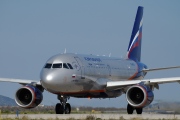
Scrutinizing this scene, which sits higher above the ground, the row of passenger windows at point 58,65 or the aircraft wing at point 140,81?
the row of passenger windows at point 58,65

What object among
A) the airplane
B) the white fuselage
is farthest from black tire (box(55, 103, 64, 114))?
the white fuselage

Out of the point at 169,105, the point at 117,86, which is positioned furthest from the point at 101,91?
the point at 169,105

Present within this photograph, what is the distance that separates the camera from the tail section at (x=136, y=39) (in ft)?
202

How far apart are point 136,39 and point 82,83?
51.4ft

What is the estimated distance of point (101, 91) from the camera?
50.5 m

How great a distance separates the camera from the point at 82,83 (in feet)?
157

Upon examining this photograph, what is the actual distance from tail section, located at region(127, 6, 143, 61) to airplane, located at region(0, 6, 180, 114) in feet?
22.0

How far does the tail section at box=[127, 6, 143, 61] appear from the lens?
6147cm

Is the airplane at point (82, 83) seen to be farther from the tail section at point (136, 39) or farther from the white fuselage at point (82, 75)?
the tail section at point (136, 39)

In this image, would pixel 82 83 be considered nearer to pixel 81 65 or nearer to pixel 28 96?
pixel 81 65

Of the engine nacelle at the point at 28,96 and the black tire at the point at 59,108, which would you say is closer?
the black tire at the point at 59,108

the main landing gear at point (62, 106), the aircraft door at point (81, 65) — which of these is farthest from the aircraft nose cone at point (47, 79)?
the aircraft door at point (81, 65)

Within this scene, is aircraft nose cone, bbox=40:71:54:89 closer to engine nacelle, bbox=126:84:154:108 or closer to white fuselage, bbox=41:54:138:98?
white fuselage, bbox=41:54:138:98

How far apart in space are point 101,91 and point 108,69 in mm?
3064
